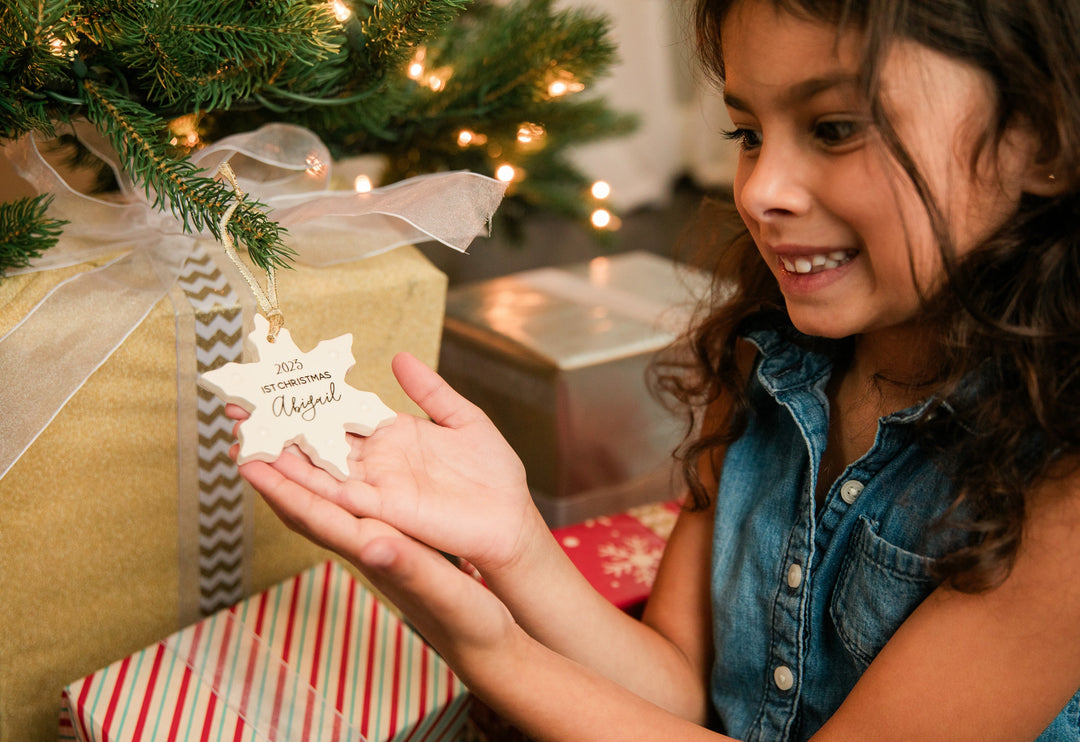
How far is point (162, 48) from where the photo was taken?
620 mm

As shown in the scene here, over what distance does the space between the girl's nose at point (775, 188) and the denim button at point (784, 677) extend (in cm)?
36

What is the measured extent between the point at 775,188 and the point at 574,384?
1.78 feet

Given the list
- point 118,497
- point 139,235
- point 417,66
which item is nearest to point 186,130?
point 139,235

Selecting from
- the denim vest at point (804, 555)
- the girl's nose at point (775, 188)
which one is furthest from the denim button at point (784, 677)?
A: the girl's nose at point (775, 188)

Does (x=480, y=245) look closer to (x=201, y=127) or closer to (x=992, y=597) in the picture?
(x=201, y=127)

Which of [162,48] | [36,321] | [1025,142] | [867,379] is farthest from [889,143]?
[36,321]

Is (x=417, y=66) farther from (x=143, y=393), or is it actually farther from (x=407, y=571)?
(x=407, y=571)

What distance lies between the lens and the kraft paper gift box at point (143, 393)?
27.3 inches

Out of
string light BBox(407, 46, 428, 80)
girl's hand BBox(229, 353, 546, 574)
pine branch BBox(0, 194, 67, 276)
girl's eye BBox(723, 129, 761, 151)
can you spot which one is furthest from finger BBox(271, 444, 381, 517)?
string light BBox(407, 46, 428, 80)

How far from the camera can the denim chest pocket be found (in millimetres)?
656

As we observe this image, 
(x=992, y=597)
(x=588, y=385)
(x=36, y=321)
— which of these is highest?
(x=36, y=321)

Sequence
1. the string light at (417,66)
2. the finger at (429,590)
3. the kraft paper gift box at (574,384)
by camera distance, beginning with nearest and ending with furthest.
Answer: the finger at (429,590), the string light at (417,66), the kraft paper gift box at (574,384)

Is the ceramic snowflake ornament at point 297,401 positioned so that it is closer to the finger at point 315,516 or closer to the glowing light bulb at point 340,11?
the finger at point 315,516

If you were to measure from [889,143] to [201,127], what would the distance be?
640mm
